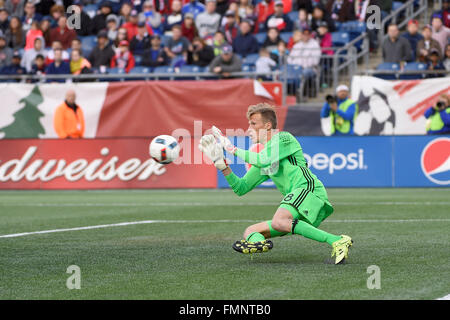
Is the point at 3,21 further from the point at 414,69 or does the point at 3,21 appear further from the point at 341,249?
the point at 341,249

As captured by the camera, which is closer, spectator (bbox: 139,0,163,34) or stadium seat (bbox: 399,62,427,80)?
stadium seat (bbox: 399,62,427,80)

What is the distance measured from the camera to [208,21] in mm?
26141

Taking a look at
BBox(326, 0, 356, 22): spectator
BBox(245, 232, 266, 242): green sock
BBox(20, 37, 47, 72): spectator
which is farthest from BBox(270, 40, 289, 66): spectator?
BBox(245, 232, 266, 242): green sock

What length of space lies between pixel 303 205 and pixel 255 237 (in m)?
0.55

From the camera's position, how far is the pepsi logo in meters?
19.5

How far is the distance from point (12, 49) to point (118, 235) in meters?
17.3

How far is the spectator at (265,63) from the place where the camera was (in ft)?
75.8

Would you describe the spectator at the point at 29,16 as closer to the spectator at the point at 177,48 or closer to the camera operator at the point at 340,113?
the spectator at the point at 177,48

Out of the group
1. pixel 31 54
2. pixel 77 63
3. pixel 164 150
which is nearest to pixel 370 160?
pixel 77 63

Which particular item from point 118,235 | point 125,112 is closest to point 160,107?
point 125,112

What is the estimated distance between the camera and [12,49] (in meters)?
27.0

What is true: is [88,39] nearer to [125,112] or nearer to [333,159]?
[125,112]

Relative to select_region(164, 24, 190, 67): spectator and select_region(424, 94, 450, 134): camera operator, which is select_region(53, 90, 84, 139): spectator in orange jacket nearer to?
select_region(164, 24, 190, 67): spectator

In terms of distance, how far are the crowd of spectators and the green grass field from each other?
23.7ft
